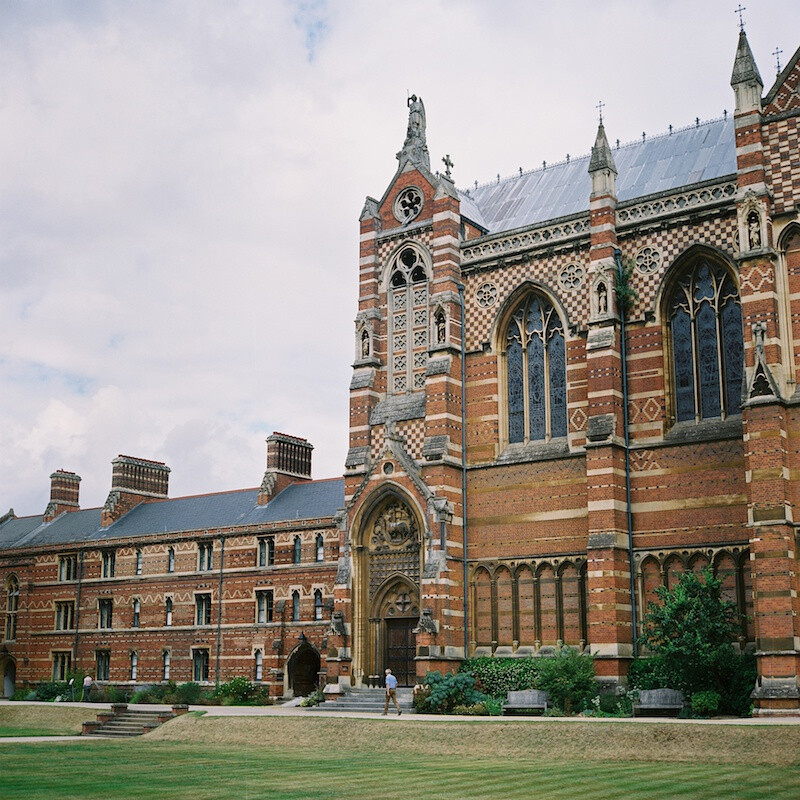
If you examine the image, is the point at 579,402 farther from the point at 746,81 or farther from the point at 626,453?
the point at 746,81

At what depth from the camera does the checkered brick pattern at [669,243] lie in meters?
35.4

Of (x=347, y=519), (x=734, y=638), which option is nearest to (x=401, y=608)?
(x=347, y=519)

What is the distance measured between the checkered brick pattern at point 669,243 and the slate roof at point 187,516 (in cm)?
2031

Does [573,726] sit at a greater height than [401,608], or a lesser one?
lesser

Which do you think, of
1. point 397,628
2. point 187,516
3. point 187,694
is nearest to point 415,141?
point 397,628

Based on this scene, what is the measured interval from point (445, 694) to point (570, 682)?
13.9ft

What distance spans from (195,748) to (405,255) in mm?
21495

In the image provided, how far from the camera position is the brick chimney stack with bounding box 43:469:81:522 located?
233 feet

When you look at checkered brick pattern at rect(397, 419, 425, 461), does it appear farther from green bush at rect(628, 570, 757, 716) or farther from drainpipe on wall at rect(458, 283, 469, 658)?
green bush at rect(628, 570, 757, 716)

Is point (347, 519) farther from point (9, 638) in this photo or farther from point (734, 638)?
point (9, 638)

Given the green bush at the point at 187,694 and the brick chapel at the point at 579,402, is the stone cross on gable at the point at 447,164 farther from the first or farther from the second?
the green bush at the point at 187,694

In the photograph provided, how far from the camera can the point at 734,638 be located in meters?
31.8

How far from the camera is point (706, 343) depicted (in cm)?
3562

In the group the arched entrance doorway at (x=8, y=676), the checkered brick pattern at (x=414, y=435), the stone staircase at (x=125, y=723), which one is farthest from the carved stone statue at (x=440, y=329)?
the arched entrance doorway at (x=8, y=676)
